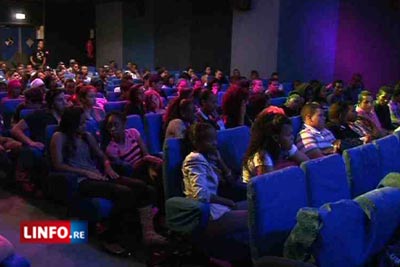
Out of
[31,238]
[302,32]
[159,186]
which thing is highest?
[302,32]

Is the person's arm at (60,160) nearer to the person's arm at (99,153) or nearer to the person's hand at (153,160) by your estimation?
the person's arm at (99,153)

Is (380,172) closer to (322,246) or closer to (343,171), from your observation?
(343,171)

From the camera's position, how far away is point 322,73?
34.8 ft

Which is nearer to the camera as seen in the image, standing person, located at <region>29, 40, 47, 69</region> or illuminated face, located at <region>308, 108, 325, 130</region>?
illuminated face, located at <region>308, 108, 325, 130</region>

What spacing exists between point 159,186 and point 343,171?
4.61 ft

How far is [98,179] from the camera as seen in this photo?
12.1ft

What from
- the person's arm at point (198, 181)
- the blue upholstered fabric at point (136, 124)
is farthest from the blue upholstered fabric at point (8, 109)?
the person's arm at point (198, 181)

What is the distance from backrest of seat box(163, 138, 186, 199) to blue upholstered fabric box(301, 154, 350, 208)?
2.76 ft

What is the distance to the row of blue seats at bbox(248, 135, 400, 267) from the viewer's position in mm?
1899

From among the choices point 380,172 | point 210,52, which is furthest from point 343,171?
point 210,52

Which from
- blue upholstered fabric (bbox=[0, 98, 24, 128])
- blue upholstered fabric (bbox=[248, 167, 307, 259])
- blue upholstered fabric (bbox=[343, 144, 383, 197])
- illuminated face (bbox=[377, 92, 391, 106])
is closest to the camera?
blue upholstered fabric (bbox=[248, 167, 307, 259])

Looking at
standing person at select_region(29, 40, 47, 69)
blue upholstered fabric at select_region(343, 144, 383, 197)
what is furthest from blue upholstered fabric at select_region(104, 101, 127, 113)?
standing person at select_region(29, 40, 47, 69)

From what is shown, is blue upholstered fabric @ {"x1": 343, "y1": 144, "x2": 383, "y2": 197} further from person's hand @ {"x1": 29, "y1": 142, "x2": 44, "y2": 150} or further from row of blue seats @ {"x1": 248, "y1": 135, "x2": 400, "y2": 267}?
person's hand @ {"x1": 29, "y1": 142, "x2": 44, "y2": 150}

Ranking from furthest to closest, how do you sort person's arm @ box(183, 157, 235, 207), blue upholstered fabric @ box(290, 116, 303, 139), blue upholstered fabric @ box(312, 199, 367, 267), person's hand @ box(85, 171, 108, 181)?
blue upholstered fabric @ box(290, 116, 303, 139) < person's hand @ box(85, 171, 108, 181) < person's arm @ box(183, 157, 235, 207) < blue upholstered fabric @ box(312, 199, 367, 267)
